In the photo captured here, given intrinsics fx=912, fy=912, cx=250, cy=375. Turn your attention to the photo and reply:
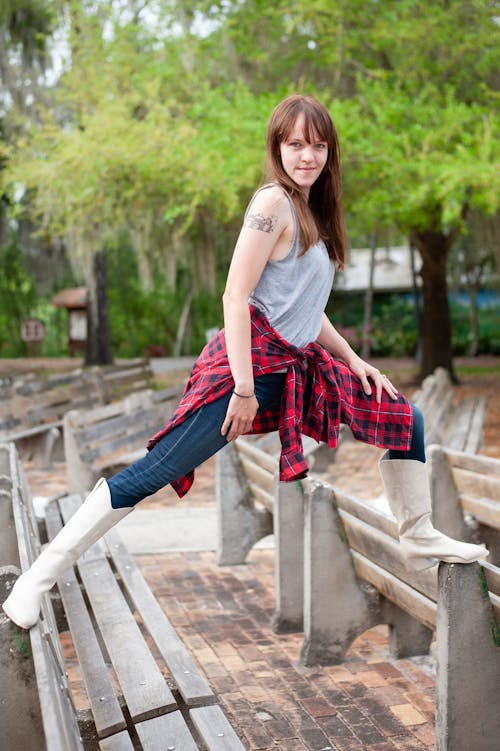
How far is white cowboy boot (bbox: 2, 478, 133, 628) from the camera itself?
2459 millimetres

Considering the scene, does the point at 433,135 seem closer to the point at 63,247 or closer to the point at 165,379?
the point at 165,379

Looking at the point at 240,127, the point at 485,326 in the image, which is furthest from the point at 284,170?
the point at 485,326

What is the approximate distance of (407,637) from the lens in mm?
3799

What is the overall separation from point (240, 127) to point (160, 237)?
11.2 ft

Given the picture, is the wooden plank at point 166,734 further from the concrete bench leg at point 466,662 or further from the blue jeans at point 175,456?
the concrete bench leg at point 466,662

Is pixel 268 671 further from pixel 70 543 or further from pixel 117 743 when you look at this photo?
pixel 70 543

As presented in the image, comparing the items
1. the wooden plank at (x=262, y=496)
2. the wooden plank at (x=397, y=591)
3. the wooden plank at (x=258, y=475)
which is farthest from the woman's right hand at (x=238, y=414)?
the wooden plank at (x=262, y=496)

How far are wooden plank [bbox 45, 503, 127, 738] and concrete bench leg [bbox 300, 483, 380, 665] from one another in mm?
910

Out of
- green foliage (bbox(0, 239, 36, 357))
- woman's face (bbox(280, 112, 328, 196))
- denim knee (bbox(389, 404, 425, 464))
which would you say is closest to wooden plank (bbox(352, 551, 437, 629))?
denim knee (bbox(389, 404, 425, 464))

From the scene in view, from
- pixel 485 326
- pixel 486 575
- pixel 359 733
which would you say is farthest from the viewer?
pixel 485 326

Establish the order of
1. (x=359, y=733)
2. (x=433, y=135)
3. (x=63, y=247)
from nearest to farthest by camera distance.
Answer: (x=359, y=733) < (x=433, y=135) < (x=63, y=247)

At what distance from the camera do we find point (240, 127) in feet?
34.3

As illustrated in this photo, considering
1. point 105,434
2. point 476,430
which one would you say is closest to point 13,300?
point 476,430

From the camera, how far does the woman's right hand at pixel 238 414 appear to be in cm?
260
